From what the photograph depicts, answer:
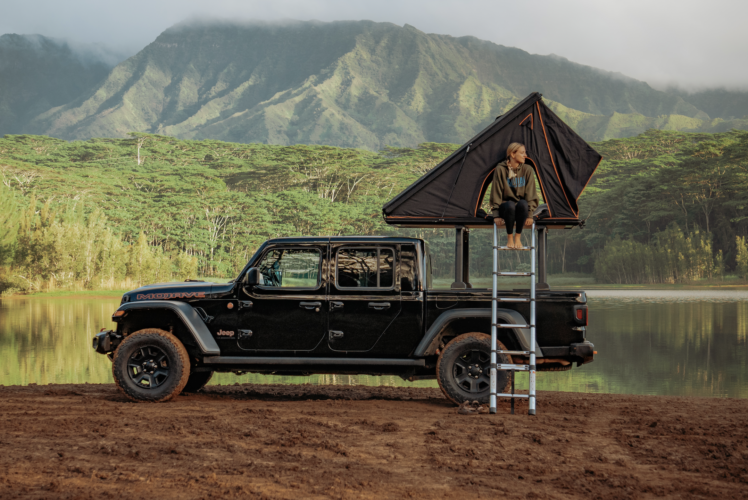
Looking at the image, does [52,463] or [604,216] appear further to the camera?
[604,216]

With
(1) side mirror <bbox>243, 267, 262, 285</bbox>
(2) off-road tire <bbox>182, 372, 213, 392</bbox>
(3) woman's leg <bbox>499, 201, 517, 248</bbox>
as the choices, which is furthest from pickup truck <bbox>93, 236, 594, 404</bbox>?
(2) off-road tire <bbox>182, 372, 213, 392</bbox>

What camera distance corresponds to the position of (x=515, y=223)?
7.78m

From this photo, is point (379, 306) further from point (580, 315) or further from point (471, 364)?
point (580, 315)

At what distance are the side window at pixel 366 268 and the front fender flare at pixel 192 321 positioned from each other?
162cm

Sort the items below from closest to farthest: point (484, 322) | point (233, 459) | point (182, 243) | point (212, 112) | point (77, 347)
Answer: point (233, 459), point (484, 322), point (77, 347), point (182, 243), point (212, 112)

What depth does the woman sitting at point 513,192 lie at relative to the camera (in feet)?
25.0

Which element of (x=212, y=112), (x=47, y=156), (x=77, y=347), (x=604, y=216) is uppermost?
(x=212, y=112)

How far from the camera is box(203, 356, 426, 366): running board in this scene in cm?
757

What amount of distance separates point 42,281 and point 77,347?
23037 mm

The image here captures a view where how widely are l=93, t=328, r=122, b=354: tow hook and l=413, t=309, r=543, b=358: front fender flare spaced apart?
360 centimetres

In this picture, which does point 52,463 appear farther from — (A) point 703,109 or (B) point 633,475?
(A) point 703,109

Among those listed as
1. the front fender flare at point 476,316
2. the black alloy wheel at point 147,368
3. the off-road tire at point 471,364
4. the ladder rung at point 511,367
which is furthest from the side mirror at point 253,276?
the ladder rung at point 511,367

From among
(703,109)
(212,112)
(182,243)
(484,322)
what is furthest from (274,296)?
(703,109)

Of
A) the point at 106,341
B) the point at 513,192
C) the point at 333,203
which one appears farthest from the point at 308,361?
the point at 333,203
